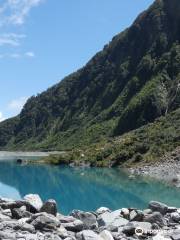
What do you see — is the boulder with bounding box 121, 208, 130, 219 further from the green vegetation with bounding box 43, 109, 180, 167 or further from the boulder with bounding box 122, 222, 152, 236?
the green vegetation with bounding box 43, 109, 180, 167

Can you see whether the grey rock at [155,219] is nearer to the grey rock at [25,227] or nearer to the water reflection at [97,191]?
the grey rock at [25,227]

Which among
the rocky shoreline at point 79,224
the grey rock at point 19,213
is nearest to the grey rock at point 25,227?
the rocky shoreline at point 79,224

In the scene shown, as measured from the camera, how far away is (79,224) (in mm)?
19453

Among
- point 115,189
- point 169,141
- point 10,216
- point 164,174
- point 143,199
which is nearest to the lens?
point 10,216

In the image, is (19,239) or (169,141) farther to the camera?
(169,141)

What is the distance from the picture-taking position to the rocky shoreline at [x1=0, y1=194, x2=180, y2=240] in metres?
17.2

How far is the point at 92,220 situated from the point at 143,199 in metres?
31.2

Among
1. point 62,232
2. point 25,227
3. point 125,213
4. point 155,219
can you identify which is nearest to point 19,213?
point 25,227

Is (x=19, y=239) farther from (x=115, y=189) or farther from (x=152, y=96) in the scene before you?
(x=152, y=96)

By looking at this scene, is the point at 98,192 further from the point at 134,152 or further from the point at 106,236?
the point at 106,236

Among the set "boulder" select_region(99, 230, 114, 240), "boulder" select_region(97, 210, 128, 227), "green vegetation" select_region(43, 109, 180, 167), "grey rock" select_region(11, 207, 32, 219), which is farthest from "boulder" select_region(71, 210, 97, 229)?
"green vegetation" select_region(43, 109, 180, 167)

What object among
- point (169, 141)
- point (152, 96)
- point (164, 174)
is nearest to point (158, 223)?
point (164, 174)

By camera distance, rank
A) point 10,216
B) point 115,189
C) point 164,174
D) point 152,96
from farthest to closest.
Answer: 1. point 152,96
2. point 164,174
3. point 115,189
4. point 10,216

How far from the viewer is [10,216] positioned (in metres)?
20.2
